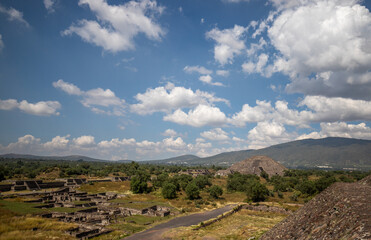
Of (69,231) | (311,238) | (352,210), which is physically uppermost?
(352,210)

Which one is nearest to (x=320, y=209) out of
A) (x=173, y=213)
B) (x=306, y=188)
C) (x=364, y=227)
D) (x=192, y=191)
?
(x=364, y=227)

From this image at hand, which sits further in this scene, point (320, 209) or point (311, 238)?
point (320, 209)

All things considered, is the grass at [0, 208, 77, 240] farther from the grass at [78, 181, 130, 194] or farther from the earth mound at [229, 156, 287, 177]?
the earth mound at [229, 156, 287, 177]

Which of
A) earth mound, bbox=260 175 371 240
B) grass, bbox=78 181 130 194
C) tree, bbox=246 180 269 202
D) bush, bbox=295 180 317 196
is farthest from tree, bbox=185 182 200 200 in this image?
earth mound, bbox=260 175 371 240

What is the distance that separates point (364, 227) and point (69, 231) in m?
34.8

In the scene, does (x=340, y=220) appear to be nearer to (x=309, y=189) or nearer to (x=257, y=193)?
(x=257, y=193)

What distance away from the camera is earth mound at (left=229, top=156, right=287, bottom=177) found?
140 meters

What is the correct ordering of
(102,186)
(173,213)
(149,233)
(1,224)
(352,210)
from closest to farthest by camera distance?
(352,210) < (1,224) < (149,233) < (173,213) < (102,186)

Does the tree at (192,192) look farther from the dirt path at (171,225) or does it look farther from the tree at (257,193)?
the tree at (257,193)

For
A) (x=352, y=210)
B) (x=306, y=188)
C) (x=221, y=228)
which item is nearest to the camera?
(x=352, y=210)

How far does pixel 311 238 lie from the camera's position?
34.3ft

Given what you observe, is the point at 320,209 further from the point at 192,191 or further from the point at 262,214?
the point at 192,191

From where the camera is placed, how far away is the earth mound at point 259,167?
5531 inches

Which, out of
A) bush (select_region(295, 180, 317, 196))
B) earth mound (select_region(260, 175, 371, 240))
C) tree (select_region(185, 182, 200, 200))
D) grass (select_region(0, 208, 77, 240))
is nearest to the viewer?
earth mound (select_region(260, 175, 371, 240))
